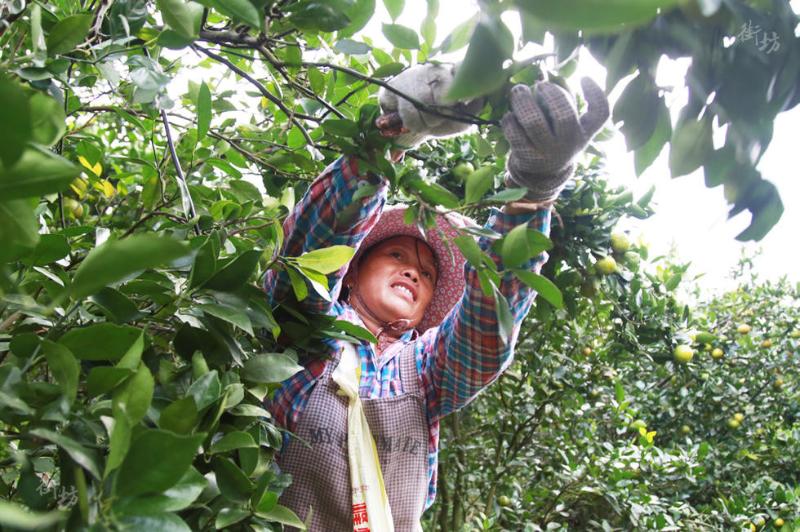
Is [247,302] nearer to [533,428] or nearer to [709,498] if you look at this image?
[533,428]

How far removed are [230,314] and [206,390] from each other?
0.32 feet

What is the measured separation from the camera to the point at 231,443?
0.64 metres

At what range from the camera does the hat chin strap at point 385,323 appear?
1355mm

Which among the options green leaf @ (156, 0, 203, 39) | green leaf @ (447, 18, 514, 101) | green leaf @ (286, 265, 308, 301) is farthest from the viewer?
green leaf @ (286, 265, 308, 301)

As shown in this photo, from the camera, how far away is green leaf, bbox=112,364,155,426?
46cm

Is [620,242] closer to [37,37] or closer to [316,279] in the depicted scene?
[316,279]

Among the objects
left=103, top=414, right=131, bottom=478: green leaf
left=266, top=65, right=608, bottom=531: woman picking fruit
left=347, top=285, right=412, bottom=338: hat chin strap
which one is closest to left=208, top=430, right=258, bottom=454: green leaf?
left=103, top=414, right=131, bottom=478: green leaf

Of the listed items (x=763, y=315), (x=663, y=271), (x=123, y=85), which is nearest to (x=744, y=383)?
(x=763, y=315)

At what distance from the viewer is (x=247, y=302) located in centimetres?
73

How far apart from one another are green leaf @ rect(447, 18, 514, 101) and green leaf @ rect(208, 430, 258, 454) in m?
0.44

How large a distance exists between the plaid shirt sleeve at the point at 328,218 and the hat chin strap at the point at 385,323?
0.22 meters

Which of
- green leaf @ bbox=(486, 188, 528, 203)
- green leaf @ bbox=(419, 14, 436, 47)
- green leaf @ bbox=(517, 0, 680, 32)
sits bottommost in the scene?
green leaf @ bbox=(517, 0, 680, 32)

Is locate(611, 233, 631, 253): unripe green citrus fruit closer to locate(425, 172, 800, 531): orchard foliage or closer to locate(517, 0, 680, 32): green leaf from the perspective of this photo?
locate(425, 172, 800, 531): orchard foliage

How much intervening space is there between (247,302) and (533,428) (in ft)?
6.63
